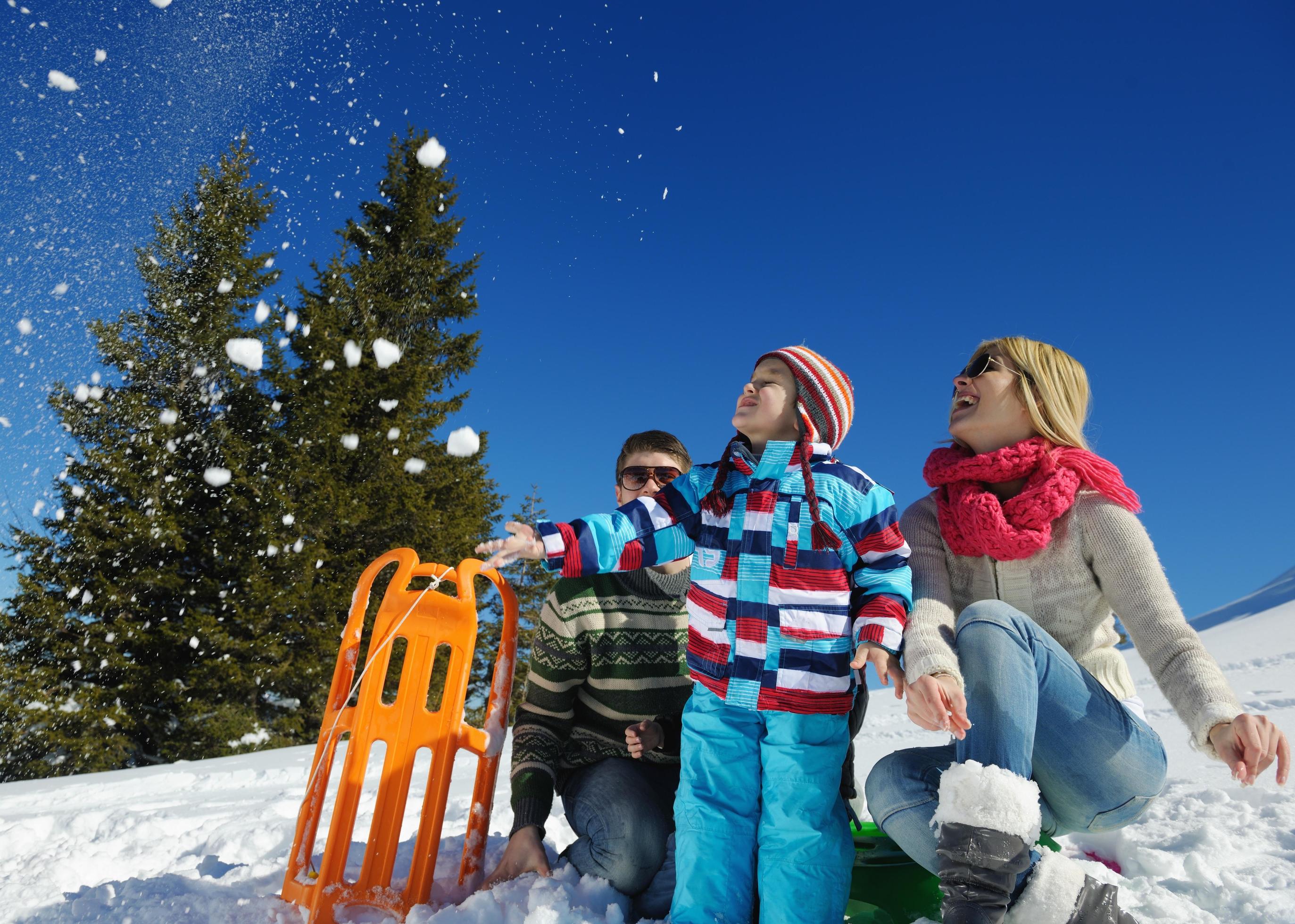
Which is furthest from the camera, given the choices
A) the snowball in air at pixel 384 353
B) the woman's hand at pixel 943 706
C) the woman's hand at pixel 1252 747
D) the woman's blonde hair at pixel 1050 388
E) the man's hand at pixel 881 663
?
the snowball in air at pixel 384 353

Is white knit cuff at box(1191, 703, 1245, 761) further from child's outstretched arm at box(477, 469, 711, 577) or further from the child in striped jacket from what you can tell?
child's outstretched arm at box(477, 469, 711, 577)

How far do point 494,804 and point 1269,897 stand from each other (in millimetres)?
2754

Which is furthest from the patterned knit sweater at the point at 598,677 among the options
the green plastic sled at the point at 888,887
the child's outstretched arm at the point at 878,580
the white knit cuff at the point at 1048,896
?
the white knit cuff at the point at 1048,896

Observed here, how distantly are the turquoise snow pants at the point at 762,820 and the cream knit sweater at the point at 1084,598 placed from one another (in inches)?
13.5

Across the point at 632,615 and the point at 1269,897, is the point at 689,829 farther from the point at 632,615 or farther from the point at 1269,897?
the point at 1269,897

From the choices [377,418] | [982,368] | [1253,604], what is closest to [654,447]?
[982,368]

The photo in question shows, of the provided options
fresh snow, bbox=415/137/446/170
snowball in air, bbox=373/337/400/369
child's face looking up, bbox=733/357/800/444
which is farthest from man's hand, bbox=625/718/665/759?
fresh snow, bbox=415/137/446/170

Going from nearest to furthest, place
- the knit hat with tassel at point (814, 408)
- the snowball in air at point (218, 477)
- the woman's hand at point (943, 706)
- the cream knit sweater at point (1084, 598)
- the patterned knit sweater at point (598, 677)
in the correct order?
the woman's hand at point (943, 706) → the cream knit sweater at point (1084, 598) → the knit hat with tassel at point (814, 408) → the patterned knit sweater at point (598, 677) → the snowball in air at point (218, 477)

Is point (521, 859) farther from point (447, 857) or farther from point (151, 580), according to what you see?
point (151, 580)

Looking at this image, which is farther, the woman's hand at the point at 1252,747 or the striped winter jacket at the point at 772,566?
the striped winter jacket at the point at 772,566

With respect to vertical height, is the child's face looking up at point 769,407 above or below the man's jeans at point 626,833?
above

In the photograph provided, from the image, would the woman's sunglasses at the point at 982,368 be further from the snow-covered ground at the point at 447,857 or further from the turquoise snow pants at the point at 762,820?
the snow-covered ground at the point at 447,857

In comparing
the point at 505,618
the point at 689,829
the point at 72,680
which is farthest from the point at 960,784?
the point at 72,680

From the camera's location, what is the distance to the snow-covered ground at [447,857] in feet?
6.10
